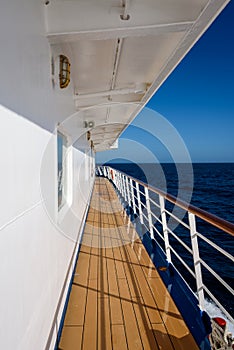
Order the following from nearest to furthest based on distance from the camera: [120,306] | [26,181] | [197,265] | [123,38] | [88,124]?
[26,181]
[197,265]
[123,38]
[120,306]
[88,124]

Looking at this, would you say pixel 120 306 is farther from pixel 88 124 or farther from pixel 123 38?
pixel 88 124

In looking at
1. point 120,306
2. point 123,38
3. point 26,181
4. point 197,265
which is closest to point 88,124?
point 123,38

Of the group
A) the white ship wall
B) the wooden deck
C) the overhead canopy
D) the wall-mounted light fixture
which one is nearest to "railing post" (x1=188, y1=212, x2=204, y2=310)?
the wooden deck

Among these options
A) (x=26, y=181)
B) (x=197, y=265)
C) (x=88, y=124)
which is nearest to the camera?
(x=26, y=181)

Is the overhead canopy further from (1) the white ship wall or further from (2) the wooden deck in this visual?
(2) the wooden deck

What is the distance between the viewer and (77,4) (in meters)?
1.12

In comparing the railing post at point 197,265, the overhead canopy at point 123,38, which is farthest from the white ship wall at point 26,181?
the railing post at point 197,265

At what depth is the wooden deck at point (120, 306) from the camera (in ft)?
4.37

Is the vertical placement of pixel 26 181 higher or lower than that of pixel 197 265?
higher

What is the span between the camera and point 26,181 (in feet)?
2.70

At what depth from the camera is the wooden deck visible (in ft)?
4.37

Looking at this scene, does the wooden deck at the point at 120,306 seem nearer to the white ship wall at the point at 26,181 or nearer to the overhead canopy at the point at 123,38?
the white ship wall at the point at 26,181

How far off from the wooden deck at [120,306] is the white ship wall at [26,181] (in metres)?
0.29

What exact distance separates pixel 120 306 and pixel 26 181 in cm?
120
